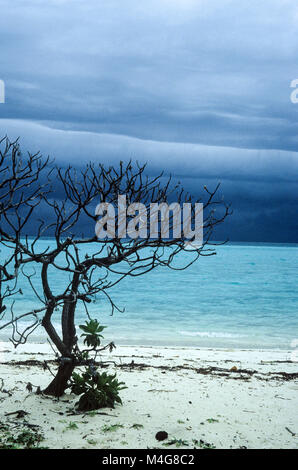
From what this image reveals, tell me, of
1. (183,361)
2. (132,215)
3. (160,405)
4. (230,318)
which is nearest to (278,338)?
(230,318)

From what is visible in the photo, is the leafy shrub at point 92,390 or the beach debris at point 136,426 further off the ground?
the leafy shrub at point 92,390

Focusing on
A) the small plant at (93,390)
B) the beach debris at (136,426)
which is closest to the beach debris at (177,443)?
the beach debris at (136,426)

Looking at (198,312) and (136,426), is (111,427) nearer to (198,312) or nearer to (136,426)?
(136,426)

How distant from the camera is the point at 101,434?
545 cm

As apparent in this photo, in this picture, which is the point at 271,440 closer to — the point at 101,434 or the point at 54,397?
the point at 101,434

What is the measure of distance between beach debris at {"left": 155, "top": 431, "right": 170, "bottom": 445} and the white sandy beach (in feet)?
0.17

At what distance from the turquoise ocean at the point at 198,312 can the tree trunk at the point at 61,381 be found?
218 inches

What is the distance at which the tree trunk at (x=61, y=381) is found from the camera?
21.6ft

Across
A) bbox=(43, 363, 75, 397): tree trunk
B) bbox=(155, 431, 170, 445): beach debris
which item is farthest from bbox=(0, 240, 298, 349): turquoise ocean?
bbox=(155, 431, 170, 445): beach debris

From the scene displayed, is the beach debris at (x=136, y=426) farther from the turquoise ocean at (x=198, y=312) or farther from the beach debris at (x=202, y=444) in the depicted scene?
the turquoise ocean at (x=198, y=312)

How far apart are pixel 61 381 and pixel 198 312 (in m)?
23.2

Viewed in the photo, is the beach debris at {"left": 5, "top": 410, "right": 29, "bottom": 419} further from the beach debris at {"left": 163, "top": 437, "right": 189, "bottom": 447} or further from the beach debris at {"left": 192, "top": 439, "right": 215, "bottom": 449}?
the beach debris at {"left": 192, "top": 439, "right": 215, "bottom": 449}
